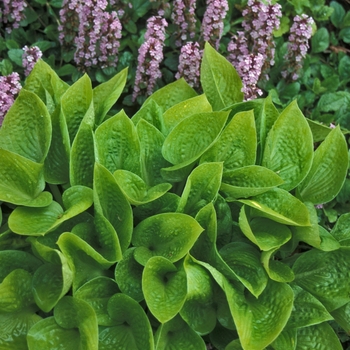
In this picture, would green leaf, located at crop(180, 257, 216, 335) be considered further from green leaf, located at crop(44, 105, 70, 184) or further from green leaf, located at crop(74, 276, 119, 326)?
green leaf, located at crop(44, 105, 70, 184)

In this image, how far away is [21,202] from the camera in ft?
4.12

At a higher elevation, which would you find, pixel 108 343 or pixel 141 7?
pixel 141 7

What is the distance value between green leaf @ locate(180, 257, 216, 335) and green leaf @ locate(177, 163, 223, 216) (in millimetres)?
147

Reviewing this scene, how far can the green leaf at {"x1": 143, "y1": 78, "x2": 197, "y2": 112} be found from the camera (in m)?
1.52

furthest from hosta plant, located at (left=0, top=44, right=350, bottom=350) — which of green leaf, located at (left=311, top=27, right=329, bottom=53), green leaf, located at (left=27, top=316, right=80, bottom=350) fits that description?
green leaf, located at (left=311, top=27, right=329, bottom=53)

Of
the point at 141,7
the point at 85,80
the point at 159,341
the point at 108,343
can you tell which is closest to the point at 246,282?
the point at 159,341

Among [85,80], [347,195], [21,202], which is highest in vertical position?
[85,80]

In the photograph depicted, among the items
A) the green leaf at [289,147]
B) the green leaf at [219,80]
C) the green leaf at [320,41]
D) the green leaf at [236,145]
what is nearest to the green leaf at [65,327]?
the green leaf at [236,145]

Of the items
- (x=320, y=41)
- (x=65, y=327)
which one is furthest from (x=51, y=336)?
(x=320, y=41)

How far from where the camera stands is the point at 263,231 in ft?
4.31

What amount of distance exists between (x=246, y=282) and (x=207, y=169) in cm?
27

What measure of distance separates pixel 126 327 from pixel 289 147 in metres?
0.58

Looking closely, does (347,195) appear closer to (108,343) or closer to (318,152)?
(318,152)

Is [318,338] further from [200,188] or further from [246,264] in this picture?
[200,188]
